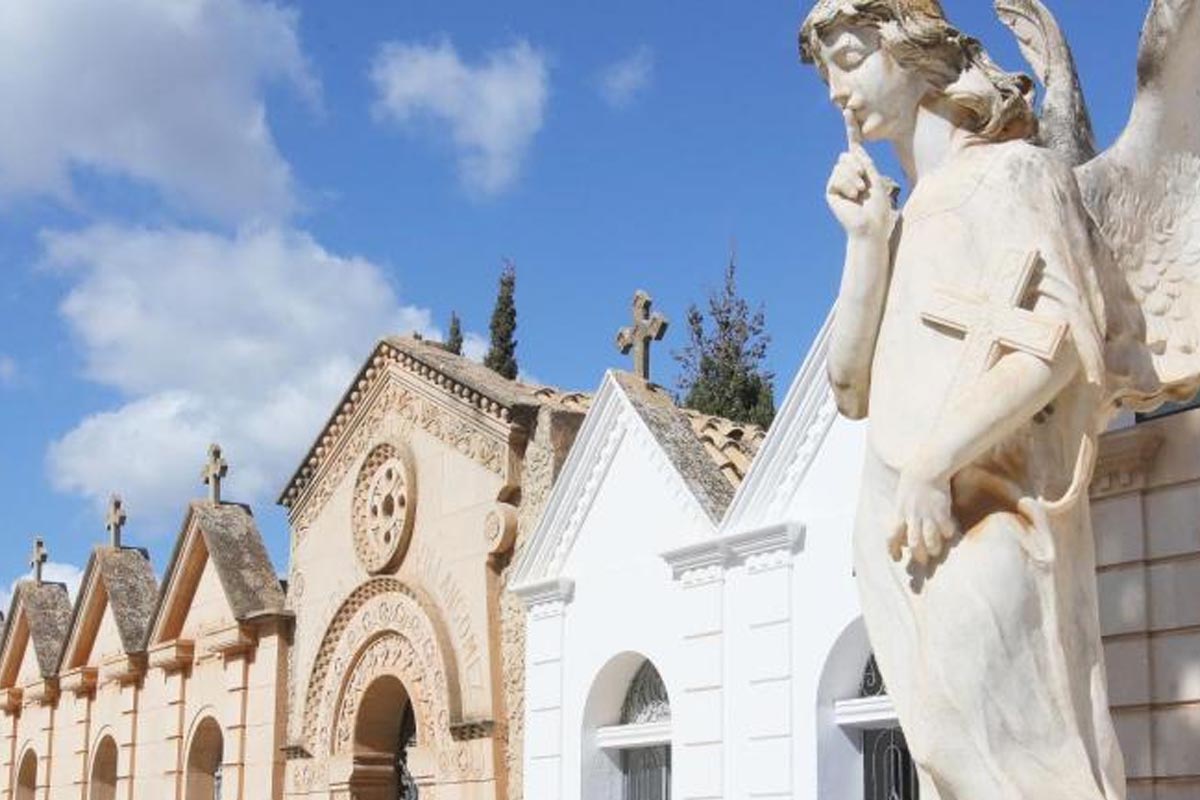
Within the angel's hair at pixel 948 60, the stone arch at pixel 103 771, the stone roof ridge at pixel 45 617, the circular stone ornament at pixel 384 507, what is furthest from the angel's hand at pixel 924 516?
the stone roof ridge at pixel 45 617

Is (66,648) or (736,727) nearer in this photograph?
(736,727)

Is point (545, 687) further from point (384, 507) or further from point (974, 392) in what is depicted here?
point (974, 392)

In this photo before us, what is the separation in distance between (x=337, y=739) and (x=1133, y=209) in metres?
11.4

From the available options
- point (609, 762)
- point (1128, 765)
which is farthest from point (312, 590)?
point (1128, 765)

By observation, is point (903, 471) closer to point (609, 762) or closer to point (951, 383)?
point (951, 383)

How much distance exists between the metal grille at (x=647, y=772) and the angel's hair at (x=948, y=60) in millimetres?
7711

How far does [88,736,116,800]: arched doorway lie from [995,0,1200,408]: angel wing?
56.8ft

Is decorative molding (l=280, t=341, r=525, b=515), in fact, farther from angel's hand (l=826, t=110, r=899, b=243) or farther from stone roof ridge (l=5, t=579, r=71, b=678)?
angel's hand (l=826, t=110, r=899, b=243)

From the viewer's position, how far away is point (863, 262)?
14.8ft

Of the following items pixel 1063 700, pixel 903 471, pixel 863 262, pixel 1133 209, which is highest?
pixel 1133 209

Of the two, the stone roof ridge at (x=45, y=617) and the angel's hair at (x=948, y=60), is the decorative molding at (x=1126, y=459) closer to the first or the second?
the angel's hair at (x=948, y=60)

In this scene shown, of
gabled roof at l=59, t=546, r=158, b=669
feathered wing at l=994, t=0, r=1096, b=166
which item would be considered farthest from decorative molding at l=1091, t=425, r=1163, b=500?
gabled roof at l=59, t=546, r=158, b=669

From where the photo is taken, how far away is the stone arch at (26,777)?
23125mm

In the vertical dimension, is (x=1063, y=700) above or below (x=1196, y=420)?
below
